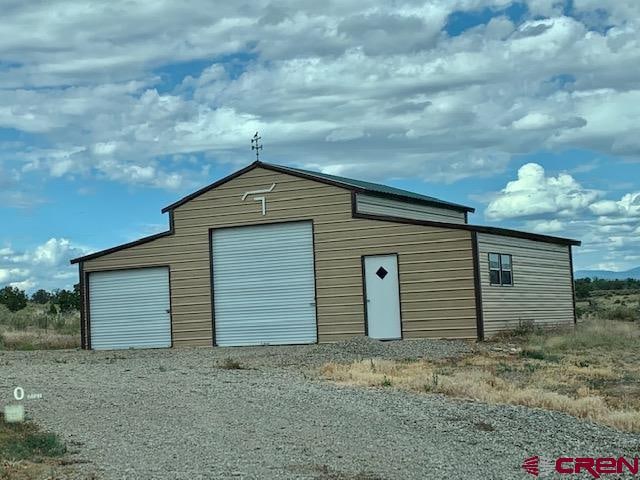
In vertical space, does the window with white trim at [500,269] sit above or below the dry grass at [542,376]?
above

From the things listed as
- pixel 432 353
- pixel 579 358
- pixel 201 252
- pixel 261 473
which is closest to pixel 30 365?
pixel 201 252

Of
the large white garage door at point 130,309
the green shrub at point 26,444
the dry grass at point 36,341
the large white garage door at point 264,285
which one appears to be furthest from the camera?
the dry grass at point 36,341

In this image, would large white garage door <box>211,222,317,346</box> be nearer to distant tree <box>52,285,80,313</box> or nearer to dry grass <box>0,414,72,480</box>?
dry grass <box>0,414,72,480</box>

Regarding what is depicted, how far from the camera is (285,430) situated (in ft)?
35.9

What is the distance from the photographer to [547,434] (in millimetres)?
→ 10672

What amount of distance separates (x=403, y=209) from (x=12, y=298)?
34683mm

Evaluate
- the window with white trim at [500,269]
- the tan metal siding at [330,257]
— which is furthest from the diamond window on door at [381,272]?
the window with white trim at [500,269]

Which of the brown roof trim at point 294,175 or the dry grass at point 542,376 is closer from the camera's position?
the dry grass at point 542,376

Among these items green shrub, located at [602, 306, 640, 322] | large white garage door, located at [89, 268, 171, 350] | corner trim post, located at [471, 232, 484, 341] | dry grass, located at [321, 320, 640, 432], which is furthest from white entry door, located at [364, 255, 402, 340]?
green shrub, located at [602, 306, 640, 322]

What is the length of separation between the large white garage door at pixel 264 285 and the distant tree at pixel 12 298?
3115 centimetres

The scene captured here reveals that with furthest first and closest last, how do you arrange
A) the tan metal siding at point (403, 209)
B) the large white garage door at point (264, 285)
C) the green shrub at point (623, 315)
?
the green shrub at point (623, 315)
the large white garage door at point (264, 285)
the tan metal siding at point (403, 209)

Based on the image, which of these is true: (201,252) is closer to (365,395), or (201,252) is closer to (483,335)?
(483,335)

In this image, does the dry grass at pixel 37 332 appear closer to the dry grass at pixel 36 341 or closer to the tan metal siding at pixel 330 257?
the dry grass at pixel 36 341

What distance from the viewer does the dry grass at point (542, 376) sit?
42.5 ft
